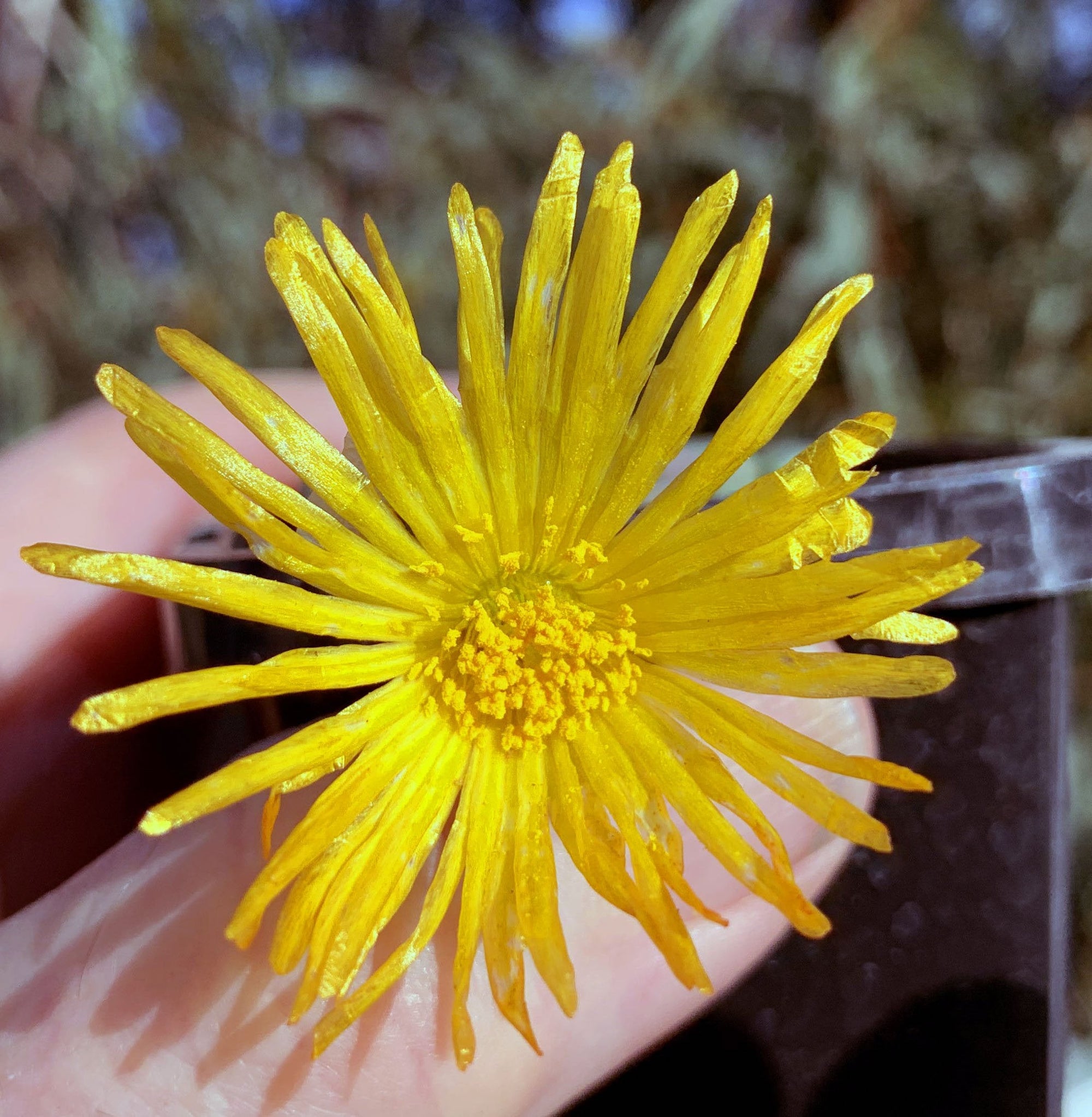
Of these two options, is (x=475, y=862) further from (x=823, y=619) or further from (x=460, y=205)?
(x=460, y=205)

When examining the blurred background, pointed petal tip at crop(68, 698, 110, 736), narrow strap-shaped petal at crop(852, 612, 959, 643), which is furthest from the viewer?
the blurred background

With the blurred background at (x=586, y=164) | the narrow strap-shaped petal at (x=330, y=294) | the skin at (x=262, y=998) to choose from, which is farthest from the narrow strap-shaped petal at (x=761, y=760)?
the blurred background at (x=586, y=164)

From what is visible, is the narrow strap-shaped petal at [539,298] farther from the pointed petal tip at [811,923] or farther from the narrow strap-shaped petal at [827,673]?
→ the pointed petal tip at [811,923]

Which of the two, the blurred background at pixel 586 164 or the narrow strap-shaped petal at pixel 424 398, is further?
the blurred background at pixel 586 164

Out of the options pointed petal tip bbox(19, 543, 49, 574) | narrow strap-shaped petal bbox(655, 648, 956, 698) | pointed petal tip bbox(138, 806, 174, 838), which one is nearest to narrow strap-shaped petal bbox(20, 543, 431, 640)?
pointed petal tip bbox(19, 543, 49, 574)

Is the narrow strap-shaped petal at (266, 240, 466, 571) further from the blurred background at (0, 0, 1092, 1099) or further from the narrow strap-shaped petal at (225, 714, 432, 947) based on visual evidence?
the blurred background at (0, 0, 1092, 1099)
